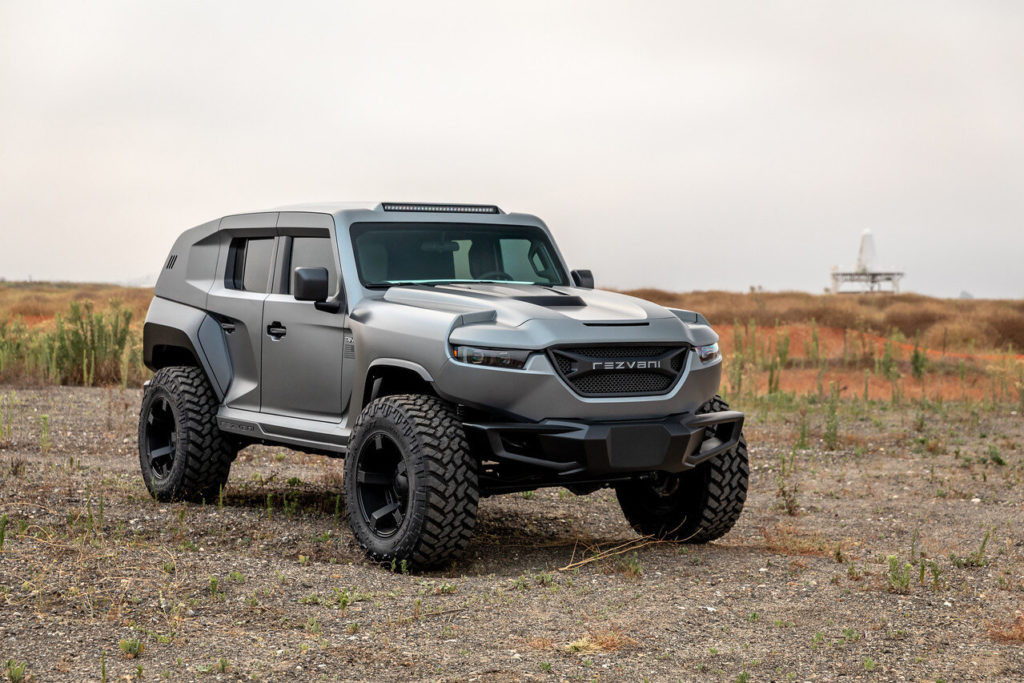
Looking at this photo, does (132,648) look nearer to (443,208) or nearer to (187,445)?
(187,445)

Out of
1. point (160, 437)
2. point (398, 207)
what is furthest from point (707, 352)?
point (160, 437)

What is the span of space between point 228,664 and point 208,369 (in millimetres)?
4146

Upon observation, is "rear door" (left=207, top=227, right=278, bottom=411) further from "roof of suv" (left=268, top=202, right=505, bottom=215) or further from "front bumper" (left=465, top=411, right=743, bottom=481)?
"front bumper" (left=465, top=411, right=743, bottom=481)

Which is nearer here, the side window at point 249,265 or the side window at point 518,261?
the side window at point 518,261

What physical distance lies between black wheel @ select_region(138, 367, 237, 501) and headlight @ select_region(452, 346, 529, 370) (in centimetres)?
307

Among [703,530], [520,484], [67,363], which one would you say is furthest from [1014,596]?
[67,363]

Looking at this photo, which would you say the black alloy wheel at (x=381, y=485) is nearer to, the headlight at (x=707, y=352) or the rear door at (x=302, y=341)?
the rear door at (x=302, y=341)

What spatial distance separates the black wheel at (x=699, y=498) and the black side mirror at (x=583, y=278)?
1.44m

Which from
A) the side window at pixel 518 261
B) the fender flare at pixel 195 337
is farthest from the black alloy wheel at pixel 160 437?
the side window at pixel 518 261

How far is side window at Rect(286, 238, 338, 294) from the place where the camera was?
318 inches

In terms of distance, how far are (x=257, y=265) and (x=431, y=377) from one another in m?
2.64

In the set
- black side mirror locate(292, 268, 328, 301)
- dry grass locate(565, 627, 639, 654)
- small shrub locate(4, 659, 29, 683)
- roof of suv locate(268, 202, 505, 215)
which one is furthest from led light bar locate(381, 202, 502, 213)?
small shrub locate(4, 659, 29, 683)

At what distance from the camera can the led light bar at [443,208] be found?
818cm

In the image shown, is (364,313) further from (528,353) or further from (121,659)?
(121,659)
